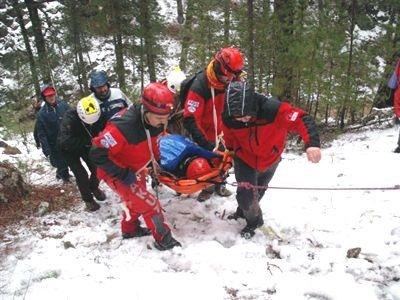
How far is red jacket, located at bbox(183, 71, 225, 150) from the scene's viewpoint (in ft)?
16.4

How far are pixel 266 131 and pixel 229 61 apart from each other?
1.22m

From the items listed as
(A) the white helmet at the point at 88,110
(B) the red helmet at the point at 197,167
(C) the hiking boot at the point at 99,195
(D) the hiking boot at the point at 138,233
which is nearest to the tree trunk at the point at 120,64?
(C) the hiking boot at the point at 99,195

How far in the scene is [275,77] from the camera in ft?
34.0

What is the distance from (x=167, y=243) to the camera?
4.50 metres

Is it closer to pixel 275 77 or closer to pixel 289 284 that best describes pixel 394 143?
pixel 275 77

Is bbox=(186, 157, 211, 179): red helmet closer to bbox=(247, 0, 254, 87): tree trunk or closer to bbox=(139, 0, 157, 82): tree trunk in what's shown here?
bbox=(247, 0, 254, 87): tree trunk

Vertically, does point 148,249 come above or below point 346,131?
above

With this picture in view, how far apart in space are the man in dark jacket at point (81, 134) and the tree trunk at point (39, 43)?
12.6 meters

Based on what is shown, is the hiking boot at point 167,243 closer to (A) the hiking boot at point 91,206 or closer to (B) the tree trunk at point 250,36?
(A) the hiking boot at point 91,206

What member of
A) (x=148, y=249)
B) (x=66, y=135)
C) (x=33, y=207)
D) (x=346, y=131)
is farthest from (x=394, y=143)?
(x=33, y=207)

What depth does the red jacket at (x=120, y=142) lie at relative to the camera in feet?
13.3

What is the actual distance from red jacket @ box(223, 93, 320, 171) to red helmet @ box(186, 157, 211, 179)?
0.42m

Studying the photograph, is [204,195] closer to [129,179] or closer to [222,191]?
[222,191]

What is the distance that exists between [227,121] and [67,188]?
12.5 ft
